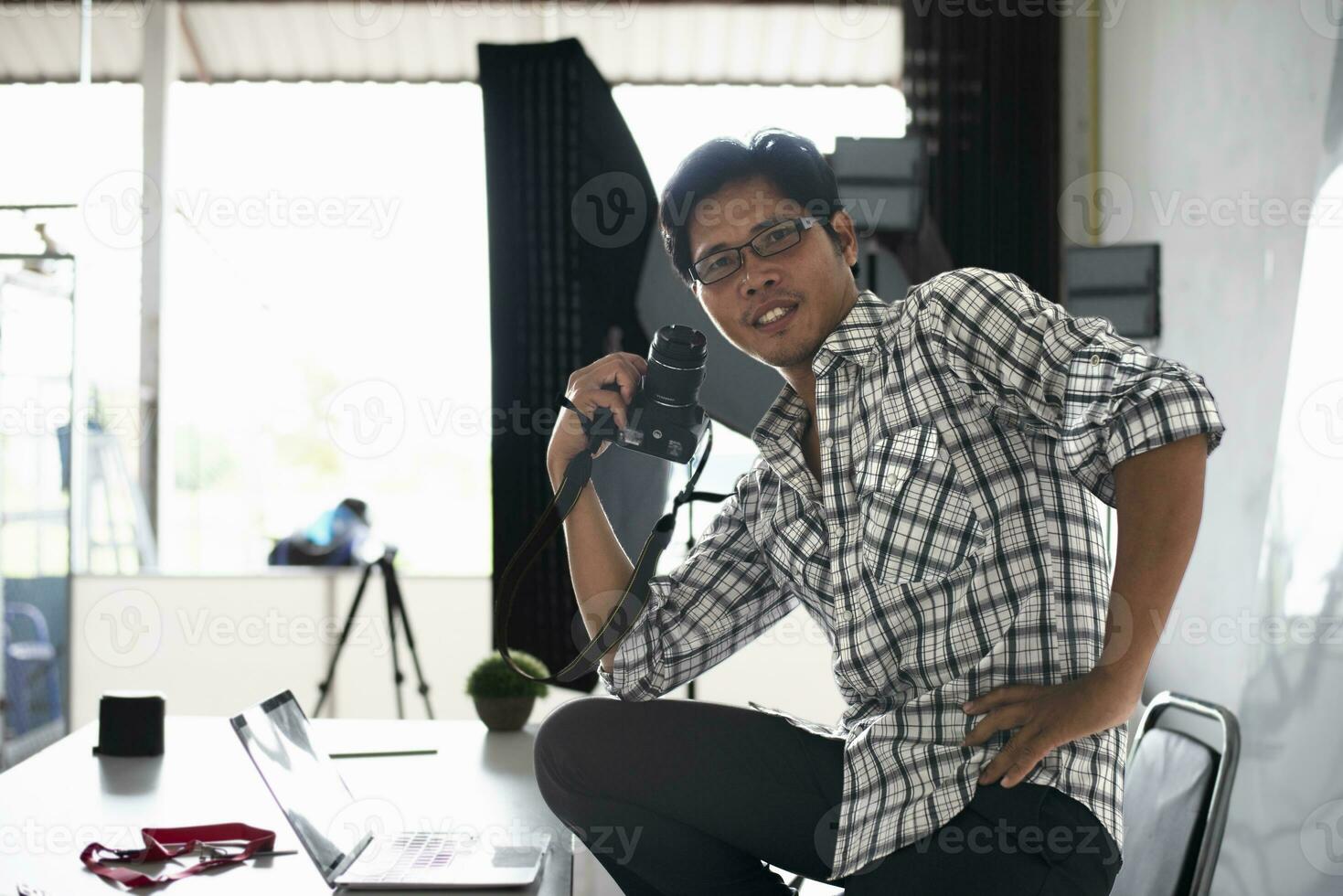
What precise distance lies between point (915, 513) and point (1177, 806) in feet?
1.42

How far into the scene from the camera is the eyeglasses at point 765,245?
47.9 inches

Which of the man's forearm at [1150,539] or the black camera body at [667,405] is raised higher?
the black camera body at [667,405]

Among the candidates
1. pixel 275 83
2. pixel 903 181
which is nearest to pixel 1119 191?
pixel 903 181

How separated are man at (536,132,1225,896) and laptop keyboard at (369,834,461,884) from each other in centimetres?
15

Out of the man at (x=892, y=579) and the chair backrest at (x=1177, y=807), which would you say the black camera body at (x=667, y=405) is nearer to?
the man at (x=892, y=579)

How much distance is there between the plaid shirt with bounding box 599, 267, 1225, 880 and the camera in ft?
Answer: 3.28

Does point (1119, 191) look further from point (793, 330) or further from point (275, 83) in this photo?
point (275, 83)

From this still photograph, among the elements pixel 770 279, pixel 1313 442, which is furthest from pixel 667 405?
pixel 1313 442

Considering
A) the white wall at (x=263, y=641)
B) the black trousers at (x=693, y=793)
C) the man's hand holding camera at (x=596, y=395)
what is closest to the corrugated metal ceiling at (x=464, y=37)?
the white wall at (x=263, y=641)

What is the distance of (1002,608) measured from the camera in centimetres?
104

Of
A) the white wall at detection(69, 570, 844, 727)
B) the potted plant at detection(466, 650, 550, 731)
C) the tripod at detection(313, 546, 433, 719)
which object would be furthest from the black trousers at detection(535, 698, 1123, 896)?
the white wall at detection(69, 570, 844, 727)

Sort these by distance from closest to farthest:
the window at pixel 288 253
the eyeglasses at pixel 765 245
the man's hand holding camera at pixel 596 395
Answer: the eyeglasses at pixel 765 245
the man's hand holding camera at pixel 596 395
the window at pixel 288 253

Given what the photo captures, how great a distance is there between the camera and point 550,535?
1311mm

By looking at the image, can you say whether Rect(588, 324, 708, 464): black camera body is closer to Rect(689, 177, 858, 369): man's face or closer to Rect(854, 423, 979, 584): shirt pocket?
Rect(689, 177, 858, 369): man's face
